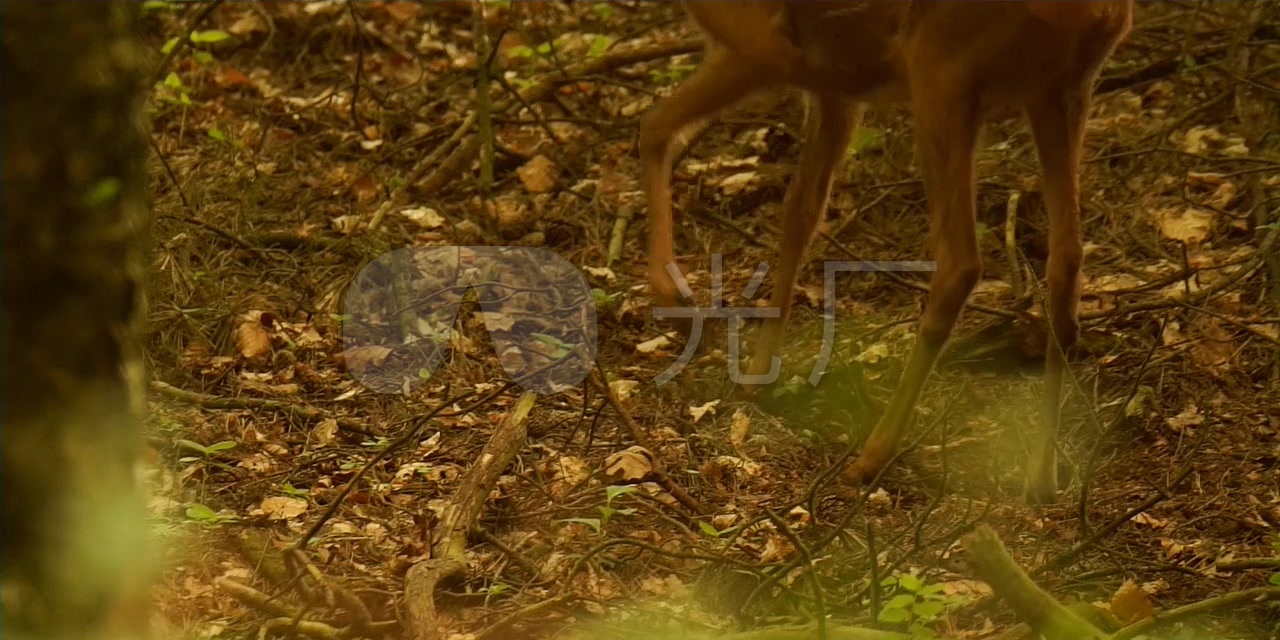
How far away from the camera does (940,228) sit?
4.04 metres

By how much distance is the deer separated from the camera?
374cm

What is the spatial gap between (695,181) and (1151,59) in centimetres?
236

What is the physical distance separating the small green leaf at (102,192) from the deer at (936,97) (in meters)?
2.64

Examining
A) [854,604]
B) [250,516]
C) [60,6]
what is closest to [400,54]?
[250,516]

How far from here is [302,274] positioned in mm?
5602

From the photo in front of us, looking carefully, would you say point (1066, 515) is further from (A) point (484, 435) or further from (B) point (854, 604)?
(A) point (484, 435)

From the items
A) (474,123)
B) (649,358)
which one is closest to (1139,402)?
(649,358)

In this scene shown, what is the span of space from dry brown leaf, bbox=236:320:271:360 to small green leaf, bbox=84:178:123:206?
10.9ft

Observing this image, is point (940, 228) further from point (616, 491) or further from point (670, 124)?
point (616, 491)

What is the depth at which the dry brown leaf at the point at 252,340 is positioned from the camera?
5.03m

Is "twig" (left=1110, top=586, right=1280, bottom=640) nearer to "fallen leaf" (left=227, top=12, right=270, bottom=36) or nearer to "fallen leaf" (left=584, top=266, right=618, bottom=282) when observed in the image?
"fallen leaf" (left=584, top=266, right=618, bottom=282)

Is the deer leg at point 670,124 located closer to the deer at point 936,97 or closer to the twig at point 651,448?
the deer at point 936,97

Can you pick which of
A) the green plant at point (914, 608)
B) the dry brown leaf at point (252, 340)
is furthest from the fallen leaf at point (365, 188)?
the green plant at point (914, 608)

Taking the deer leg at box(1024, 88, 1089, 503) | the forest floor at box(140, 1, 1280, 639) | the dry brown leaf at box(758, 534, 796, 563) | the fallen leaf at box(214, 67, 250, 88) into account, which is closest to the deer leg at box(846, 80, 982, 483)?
the forest floor at box(140, 1, 1280, 639)
